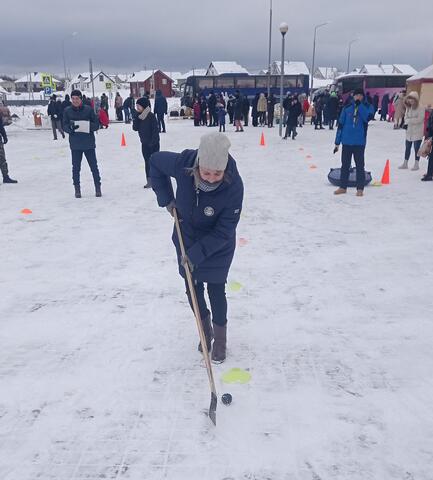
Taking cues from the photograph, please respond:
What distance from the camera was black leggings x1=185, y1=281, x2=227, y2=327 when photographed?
301 cm

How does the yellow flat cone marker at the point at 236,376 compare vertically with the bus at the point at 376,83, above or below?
below

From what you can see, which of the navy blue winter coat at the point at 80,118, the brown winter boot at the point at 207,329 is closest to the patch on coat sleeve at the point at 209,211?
the brown winter boot at the point at 207,329

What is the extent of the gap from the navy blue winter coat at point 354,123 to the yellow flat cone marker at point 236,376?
17.7ft

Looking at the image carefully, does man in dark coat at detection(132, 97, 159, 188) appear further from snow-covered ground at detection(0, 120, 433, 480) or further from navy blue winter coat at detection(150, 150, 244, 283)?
navy blue winter coat at detection(150, 150, 244, 283)

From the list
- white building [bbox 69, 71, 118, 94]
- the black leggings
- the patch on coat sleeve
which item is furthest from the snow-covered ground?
white building [bbox 69, 71, 118, 94]

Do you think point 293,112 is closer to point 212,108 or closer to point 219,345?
point 212,108

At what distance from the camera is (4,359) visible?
Result: 315 cm

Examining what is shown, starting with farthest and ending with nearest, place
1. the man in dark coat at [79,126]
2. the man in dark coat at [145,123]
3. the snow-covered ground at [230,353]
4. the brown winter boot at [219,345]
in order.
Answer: the man in dark coat at [145,123] → the man in dark coat at [79,126] → the brown winter boot at [219,345] → the snow-covered ground at [230,353]

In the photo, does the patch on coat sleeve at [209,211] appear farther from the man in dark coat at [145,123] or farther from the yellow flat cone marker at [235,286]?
the man in dark coat at [145,123]

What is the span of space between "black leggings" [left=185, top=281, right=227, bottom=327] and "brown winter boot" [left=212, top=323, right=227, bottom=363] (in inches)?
1.6

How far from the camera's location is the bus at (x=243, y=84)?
102ft

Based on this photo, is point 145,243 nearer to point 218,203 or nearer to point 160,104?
point 218,203

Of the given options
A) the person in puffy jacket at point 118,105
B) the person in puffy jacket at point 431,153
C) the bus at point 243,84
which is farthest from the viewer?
the bus at point 243,84

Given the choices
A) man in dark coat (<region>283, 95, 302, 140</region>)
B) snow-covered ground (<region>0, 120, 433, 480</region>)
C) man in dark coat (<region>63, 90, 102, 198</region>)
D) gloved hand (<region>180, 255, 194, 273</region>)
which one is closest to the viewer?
snow-covered ground (<region>0, 120, 433, 480</region>)
